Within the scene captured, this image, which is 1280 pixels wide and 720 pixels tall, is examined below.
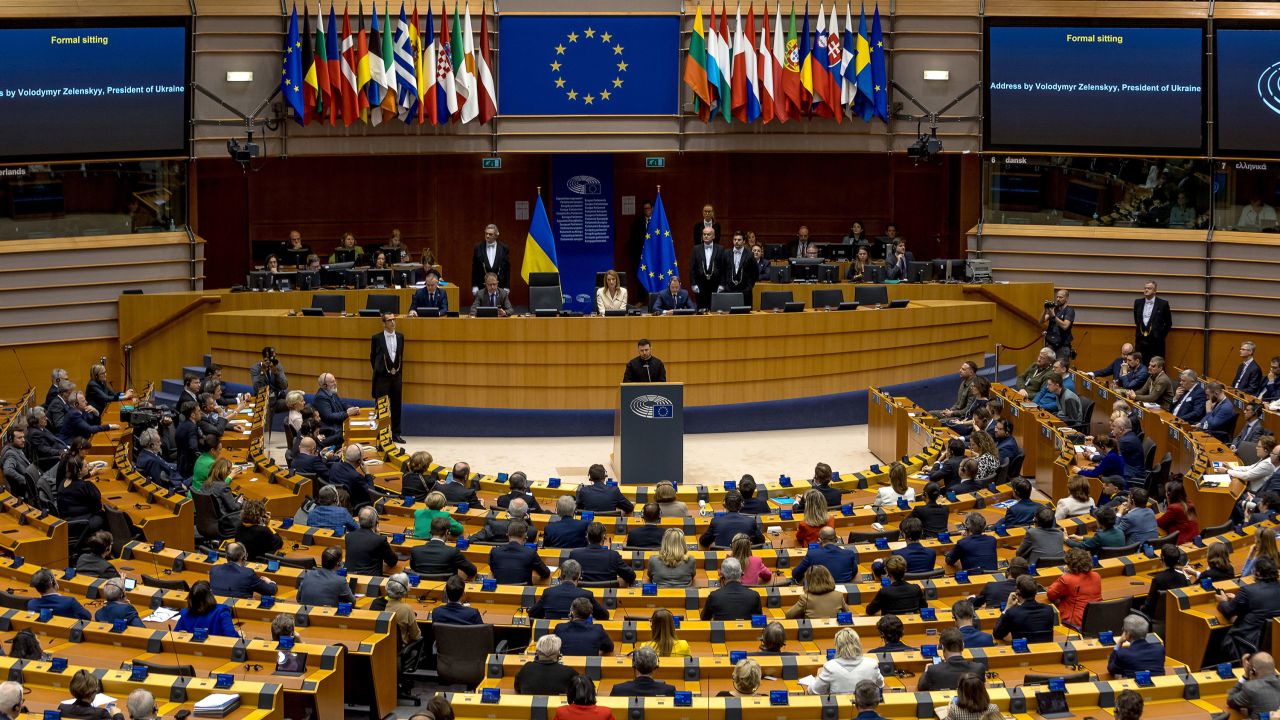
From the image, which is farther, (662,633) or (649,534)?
(649,534)

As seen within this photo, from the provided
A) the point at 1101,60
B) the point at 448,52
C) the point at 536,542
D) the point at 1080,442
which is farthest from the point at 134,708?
the point at 1101,60

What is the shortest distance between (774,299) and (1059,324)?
416cm

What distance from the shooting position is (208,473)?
15180 mm

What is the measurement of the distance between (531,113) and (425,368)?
6.21 metres

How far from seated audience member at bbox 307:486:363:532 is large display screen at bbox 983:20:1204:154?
14641 mm

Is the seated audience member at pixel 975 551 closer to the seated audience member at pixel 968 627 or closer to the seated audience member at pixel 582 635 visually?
the seated audience member at pixel 968 627

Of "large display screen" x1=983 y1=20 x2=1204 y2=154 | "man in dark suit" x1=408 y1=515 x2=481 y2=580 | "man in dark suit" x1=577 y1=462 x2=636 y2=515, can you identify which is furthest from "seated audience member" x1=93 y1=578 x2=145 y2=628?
"large display screen" x1=983 y1=20 x2=1204 y2=154

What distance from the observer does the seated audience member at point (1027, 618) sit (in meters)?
10.4

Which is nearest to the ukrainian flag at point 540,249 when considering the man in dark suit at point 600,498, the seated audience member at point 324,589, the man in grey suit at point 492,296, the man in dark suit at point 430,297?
the man in grey suit at point 492,296

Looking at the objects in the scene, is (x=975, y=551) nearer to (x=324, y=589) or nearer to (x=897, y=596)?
(x=897, y=596)

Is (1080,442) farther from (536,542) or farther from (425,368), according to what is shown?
(425,368)

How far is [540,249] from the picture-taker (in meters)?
22.2

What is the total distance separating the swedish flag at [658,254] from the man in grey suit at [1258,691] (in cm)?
1486

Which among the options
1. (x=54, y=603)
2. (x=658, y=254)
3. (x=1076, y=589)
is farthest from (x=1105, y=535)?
(x=658, y=254)
